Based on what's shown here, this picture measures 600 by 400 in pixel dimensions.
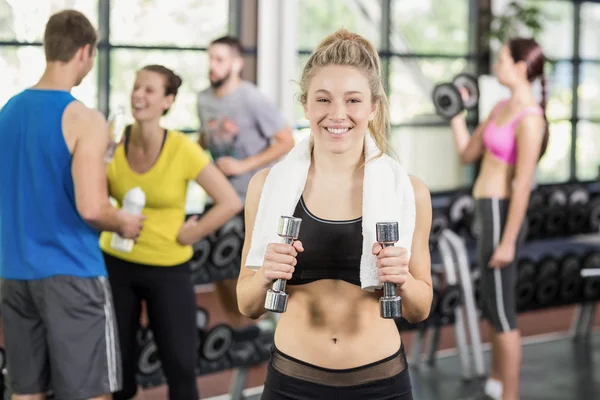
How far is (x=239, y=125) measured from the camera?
14.3 ft

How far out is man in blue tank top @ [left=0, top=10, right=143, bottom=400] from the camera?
2.53 m

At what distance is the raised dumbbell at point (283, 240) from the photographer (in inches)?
69.8

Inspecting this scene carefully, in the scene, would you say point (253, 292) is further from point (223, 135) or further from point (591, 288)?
point (591, 288)

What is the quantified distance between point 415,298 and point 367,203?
0.21 m

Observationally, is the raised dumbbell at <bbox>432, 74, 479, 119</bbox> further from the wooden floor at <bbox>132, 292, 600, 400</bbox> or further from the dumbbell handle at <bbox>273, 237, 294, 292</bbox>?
the dumbbell handle at <bbox>273, 237, 294, 292</bbox>

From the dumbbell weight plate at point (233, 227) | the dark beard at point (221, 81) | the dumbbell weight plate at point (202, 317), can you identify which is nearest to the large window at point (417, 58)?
the dark beard at point (221, 81)

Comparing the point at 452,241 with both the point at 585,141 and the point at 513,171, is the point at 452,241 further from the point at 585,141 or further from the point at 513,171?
the point at 585,141

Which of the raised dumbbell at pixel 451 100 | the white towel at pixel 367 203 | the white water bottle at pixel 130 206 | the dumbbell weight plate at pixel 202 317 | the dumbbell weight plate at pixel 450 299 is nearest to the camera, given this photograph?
the white towel at pixel 367 203

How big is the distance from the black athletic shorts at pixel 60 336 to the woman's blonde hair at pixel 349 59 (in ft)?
3.19

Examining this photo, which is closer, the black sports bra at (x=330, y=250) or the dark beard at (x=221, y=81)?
the black sports bra at (x=330, y=250)

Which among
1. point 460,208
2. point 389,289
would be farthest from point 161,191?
point 460,208

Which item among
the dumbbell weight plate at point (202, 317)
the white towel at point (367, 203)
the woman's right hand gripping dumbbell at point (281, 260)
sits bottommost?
the dumbbell weight plate at point (202, 317)

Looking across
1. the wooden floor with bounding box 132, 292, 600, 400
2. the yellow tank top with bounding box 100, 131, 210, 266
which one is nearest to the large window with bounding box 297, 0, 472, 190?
the wooden floor with bounding box 132, 292, 600, 400

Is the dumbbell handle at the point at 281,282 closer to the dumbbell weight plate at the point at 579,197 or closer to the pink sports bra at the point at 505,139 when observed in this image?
the pink sports bra at the point at 505,139
